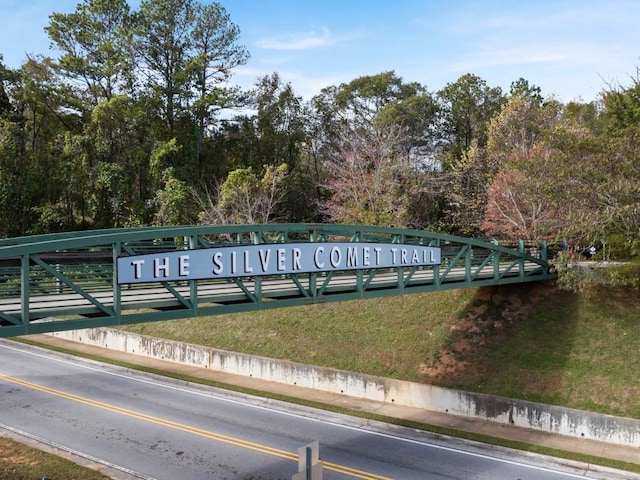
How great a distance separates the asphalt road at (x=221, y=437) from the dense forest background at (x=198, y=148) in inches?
501

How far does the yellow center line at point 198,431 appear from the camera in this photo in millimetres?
14392

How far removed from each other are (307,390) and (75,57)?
30032 millimetres

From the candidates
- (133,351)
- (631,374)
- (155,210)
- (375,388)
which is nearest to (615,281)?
(631,374)

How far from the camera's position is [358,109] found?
54.2 m

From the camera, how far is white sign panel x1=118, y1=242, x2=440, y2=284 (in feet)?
38.4

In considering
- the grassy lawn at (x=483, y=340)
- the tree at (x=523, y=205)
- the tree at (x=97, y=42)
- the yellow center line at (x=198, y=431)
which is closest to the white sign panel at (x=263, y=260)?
the yellow center line at (x=198, y=431)

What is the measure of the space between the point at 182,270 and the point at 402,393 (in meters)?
11.2

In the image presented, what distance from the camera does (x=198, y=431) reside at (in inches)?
675

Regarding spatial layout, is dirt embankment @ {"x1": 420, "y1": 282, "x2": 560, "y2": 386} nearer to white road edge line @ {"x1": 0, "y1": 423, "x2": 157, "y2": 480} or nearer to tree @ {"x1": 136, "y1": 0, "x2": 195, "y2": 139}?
white road edge line @ {"x1": 0, "y1": 423, "x2": 157, "y2": 480}

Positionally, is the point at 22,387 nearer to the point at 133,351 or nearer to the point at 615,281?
the point at 133,351

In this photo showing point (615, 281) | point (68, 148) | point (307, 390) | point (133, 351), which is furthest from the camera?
point (68, 148)

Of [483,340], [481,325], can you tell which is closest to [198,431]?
[483,340]

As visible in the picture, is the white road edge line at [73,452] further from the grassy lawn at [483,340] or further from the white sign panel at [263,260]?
the grassy lawn at [483,340]

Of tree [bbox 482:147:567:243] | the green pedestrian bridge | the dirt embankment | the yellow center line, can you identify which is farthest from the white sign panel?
tree [bbox 482:147:567:243]
